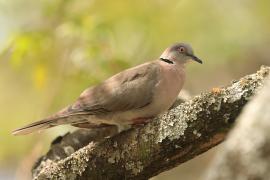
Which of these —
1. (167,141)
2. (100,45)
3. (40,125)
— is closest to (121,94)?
(40,125)

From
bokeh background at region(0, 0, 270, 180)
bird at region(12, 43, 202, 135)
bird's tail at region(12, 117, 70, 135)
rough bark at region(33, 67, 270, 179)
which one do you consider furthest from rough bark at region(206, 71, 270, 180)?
bokeh background at region(0, 0, 270, 180)

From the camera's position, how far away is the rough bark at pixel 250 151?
134 centimetres

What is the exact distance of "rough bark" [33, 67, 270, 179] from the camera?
2795mm

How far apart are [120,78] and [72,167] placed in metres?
1.14

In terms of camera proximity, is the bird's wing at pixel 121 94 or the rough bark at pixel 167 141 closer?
the rough bark at pixel 167 141

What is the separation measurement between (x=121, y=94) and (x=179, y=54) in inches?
44.0

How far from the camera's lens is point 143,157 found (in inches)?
122

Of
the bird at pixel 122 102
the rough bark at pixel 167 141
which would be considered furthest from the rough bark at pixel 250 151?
the bird at pixel 122 102

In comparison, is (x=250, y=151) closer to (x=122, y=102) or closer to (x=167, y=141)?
(x=167, y=141)

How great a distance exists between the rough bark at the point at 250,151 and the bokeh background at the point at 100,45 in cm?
366

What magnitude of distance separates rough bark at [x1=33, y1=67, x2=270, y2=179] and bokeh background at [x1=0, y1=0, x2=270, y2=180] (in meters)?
1.65

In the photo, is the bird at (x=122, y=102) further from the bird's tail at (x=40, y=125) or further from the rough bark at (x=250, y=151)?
the rough bark at (x=250, y=151)

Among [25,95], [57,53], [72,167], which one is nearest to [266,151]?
[72,167]

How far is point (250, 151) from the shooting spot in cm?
136
